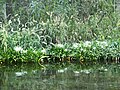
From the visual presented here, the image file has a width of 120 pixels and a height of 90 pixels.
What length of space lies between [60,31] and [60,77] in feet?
7.44

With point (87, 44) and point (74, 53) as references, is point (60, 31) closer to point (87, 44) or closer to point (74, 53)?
point (87, 44)

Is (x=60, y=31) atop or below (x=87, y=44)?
atop

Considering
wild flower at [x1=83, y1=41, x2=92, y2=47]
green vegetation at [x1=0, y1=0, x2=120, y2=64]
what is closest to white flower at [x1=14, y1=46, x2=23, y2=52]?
green vegetation at [x1=0, y1=0, x2=120, y2=64]

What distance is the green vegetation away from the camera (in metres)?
7.58

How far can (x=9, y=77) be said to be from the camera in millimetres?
6164

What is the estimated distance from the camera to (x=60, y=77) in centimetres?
614

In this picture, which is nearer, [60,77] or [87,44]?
[60,77]

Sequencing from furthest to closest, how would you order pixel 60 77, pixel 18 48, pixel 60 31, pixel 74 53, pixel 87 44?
pixel 60 31 < pixel 87 44 < pixel 74 53 < pixel 18 48 < pixel 60 77

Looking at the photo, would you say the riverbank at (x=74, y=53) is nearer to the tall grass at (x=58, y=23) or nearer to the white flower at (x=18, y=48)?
the white flower at (x=18, y=48)

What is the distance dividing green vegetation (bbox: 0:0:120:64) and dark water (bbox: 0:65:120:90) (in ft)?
1.48

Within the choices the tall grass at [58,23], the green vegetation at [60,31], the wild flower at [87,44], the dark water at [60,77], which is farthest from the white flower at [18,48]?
the wild flower at [87,44]

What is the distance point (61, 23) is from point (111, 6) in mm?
1773

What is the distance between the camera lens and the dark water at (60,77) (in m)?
5.45

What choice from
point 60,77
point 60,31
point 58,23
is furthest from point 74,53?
point 60,77
